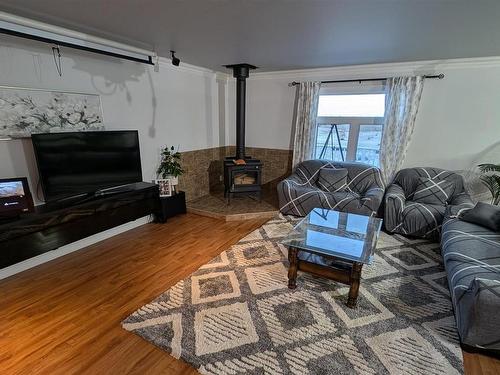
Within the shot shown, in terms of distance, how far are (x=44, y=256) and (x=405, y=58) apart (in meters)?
5.03

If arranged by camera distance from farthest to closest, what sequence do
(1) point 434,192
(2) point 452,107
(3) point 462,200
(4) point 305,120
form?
1. (4) point 305,120
2. (2) point 452,107
3. (1) point 434,192
4. (3) point 462,200

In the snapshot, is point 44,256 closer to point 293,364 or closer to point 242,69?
point 293,364

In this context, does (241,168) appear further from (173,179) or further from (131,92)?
(131,92)

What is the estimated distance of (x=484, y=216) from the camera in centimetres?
271

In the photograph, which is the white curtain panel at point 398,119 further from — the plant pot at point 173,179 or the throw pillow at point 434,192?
the plant pot at point 173,179

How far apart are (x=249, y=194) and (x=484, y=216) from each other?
10.3 ft

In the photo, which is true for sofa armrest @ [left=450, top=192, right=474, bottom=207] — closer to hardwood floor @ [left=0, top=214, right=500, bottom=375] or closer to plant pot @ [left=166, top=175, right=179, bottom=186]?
hardwood floor @ [left=0, top=214, right=500, bottom=375]

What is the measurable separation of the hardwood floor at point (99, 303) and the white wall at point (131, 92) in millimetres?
990

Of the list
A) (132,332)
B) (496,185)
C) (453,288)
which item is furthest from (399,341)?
(496,185)

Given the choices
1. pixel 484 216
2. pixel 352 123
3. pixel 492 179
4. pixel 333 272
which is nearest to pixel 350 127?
pixel 352 123

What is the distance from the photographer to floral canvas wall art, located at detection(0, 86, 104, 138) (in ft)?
7.91

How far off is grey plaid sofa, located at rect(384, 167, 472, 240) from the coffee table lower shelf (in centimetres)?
158

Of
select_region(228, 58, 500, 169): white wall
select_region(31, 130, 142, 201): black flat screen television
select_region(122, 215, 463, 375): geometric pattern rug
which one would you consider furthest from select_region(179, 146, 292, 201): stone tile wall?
select_region(122, 215, 463, 375): geometric pattern rug

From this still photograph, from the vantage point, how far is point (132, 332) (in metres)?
1.88
